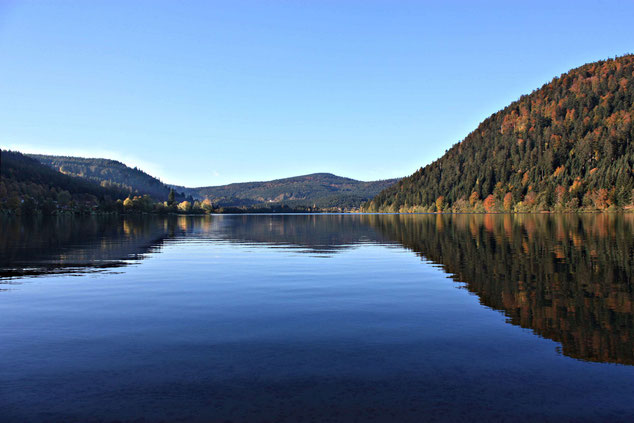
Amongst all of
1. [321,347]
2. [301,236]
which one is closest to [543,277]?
[321,347]

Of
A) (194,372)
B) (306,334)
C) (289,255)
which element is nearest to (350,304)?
(306,334)

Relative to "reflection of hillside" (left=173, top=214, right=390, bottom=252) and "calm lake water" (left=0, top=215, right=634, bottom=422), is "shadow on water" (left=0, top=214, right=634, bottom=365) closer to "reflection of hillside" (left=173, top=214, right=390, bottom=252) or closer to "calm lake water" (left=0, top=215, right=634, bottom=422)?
"calm lake water" (left=0, top=215, right=634, bottom=422)

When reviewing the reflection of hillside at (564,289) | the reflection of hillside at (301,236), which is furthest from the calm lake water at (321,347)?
the reflection of hillside at (301,236)

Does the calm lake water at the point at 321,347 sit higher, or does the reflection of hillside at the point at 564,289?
the reflection of hillside at the point at 564,289

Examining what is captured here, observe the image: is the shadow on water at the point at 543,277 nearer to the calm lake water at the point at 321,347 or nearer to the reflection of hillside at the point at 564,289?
the reflection of hillside at the point at 564,289

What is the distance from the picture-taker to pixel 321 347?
1514cm

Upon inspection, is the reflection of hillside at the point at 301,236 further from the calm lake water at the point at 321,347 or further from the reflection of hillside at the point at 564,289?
the calm lake water at the point at 321,347

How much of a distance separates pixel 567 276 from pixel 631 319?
11.5m

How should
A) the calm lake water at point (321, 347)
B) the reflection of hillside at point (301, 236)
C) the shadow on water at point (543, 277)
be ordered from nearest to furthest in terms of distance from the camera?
the calm lake water at point (321, 347)
the shadow on water at point (543, 277)
the reflection of hillside at point (301, 236)

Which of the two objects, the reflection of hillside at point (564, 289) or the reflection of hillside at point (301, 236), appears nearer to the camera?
the reflection of hillside at point (564, 289)

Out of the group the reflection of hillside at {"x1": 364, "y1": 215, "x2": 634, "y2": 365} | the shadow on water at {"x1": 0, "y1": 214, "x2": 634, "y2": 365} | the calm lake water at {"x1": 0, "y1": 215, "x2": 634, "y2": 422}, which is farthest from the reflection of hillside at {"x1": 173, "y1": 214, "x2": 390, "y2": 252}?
the calm lake water at {"x1": 0, "y1": 215, "x2": 634, "y2": 422}

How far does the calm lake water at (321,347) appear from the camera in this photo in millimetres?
10727

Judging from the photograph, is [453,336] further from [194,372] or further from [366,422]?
[194,372]

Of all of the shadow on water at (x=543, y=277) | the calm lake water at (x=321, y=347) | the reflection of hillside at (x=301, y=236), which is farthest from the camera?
the reflection of hillside at (x=301, y=236)
